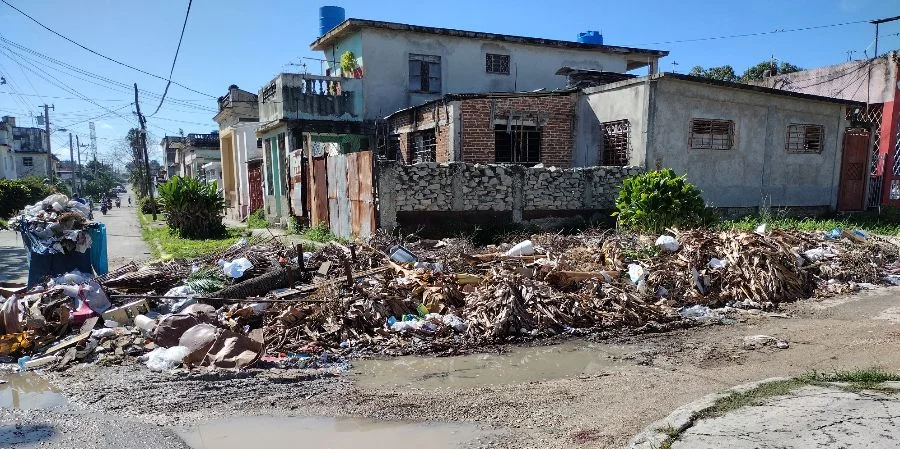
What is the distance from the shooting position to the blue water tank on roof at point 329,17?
797 inches

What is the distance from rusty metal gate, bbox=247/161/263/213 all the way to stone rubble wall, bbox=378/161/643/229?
41.6 feet

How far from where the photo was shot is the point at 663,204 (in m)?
10.4

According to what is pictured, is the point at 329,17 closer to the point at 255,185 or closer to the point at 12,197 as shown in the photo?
the point at 255,185

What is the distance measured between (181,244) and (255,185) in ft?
27.6

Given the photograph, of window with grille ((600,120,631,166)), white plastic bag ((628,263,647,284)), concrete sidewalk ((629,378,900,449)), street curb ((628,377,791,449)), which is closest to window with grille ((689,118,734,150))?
window with grille ((600,120,631,166))

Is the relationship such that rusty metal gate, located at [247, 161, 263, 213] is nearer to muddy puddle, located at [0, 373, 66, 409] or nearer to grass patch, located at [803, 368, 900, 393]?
muddy puddle, located at [0, 373, 66, 409]

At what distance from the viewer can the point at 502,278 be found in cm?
685

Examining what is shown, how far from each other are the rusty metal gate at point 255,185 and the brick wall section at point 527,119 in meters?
11.1

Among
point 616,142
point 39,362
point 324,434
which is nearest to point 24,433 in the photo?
point 39,362

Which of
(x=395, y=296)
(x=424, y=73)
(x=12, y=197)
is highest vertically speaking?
(x=424, y=73)

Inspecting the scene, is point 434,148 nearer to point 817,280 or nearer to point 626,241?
point 626,241

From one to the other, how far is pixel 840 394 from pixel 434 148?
12125 millimetres

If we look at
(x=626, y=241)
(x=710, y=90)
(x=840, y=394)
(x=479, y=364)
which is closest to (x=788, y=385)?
(x=840, y=394)

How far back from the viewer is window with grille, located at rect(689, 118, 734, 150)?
13758 millimetres
